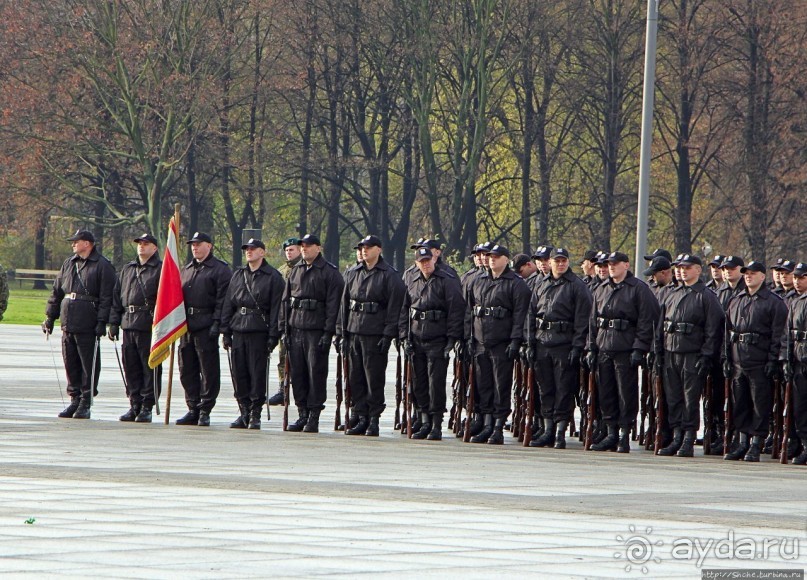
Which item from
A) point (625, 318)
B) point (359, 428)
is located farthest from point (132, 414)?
point (625, 318)

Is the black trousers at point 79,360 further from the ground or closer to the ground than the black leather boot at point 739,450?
further from the ground

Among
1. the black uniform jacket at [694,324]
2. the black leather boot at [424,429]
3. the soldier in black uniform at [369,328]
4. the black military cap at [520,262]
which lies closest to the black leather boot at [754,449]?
the black uniform jacket at [694,324]

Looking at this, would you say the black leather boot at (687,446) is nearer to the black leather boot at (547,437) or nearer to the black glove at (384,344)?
the black leather boot at (547,437)

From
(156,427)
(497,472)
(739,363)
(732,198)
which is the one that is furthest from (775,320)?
(732,198)

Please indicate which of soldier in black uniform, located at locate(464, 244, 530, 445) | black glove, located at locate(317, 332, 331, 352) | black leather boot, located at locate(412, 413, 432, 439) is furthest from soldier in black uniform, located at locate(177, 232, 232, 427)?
soldier in black uniform, located at locate(464, 244, 530, 445)

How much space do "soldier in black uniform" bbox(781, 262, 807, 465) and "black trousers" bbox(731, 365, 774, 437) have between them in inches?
10.0

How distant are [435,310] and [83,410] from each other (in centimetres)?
383

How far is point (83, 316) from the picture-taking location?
55.0ft

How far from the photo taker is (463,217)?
155ft

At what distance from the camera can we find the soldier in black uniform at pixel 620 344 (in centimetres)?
1513

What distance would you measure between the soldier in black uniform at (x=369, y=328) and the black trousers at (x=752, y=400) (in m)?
3.31

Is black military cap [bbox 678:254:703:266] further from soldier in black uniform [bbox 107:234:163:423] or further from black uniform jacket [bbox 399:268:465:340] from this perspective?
soldier in black uniform [bbox 107:234:163:423]

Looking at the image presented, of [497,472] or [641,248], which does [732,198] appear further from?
[497,472]

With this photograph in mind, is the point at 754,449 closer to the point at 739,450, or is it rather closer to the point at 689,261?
the point at 739,450
